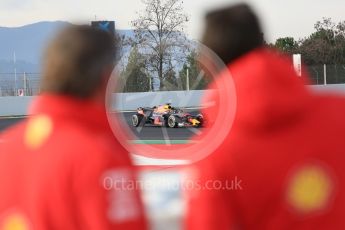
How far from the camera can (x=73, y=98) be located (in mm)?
1182

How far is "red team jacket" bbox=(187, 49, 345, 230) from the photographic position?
3.93 feet

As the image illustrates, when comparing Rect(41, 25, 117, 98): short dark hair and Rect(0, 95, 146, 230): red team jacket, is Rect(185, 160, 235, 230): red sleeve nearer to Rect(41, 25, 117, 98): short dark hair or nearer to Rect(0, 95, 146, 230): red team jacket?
Rect(0, 95, 146, 230): red team jacket

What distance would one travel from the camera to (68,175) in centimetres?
113

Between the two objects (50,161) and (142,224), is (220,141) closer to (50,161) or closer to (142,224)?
(142,224)

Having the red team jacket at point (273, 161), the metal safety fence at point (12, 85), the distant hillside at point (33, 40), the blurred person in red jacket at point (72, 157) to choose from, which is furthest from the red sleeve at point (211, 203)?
the metal safety fence at point (12, 85)

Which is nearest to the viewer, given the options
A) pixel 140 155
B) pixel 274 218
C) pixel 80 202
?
pixel 80 202

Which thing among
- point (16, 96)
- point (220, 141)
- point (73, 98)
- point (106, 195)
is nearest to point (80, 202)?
point (106, 195)

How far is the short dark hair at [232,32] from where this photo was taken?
122 centimetres

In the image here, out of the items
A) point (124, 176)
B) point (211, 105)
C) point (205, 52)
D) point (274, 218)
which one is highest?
point (205, 52)

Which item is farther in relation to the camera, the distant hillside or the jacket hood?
the distant hillside

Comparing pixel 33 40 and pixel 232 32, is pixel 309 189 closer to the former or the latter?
pixel 232 32

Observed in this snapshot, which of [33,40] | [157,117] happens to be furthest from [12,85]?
[33,40]

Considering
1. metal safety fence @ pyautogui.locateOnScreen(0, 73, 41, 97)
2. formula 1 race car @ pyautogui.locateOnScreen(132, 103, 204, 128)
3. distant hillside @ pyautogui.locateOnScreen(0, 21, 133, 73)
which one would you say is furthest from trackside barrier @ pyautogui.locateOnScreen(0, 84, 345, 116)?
metal safety fence @ pyautogui.locateOnScreen(0, 73, 41, 97)

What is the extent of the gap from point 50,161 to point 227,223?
1.23 feet
